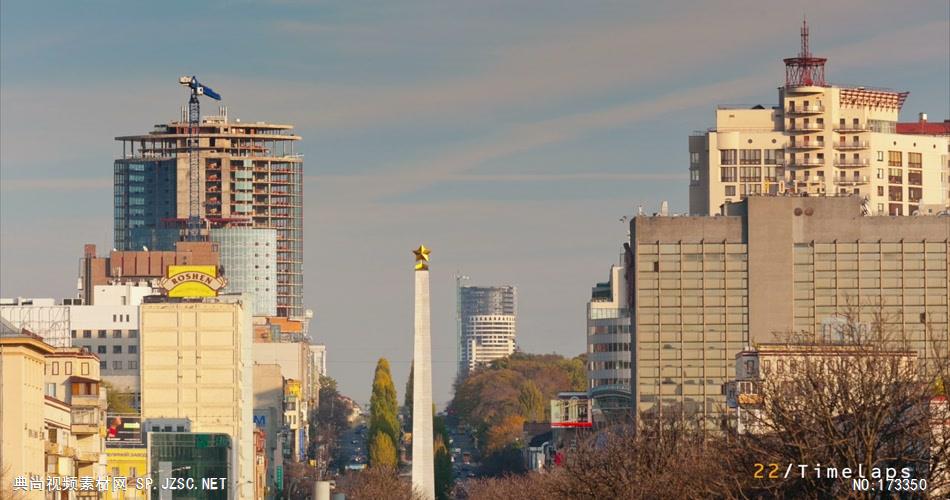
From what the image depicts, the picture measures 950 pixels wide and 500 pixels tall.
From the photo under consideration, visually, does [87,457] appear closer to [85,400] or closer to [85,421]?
[85,421]

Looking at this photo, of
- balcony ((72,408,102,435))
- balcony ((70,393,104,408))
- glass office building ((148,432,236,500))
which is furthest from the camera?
glass office building ((148,432,236,500))

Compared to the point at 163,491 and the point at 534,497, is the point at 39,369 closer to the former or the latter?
the point at 534,497

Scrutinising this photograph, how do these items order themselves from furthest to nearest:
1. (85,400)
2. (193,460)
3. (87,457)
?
(193,460), (85,400), (87,457)

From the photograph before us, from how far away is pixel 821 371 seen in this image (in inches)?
3430

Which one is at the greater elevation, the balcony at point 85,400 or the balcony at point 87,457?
the balcony at point 85,400

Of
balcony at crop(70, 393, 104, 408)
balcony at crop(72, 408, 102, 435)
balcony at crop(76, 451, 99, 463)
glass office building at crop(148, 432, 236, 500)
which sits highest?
balcony at crop(70, 393, 104, 408)

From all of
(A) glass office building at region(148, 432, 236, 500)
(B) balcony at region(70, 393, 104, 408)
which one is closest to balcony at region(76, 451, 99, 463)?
(B) balcony at region(70, 393, 104, 408)

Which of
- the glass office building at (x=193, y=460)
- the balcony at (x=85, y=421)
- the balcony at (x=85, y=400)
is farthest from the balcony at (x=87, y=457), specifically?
the glass office building at (x=193, y=460)

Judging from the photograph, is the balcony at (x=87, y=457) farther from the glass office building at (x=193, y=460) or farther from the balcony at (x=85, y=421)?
the glass office building at (x=193, y=460)

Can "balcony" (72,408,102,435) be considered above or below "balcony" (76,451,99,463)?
above

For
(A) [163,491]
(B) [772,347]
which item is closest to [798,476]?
(B) [772,347]

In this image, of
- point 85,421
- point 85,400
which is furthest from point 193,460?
point 85,421

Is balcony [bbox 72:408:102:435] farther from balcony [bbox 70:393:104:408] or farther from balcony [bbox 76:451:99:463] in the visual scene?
balcony [bbox 76:451:99:463]

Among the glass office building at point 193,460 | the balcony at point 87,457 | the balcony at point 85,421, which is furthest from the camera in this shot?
the glass office building at point 193,460
